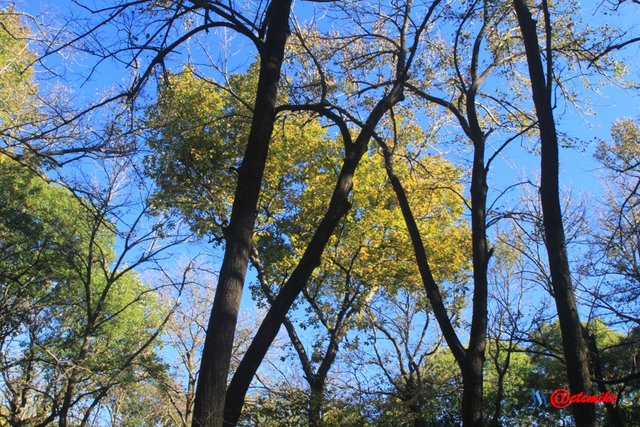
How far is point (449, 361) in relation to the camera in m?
17.8

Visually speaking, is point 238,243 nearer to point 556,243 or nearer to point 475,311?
point 556,243

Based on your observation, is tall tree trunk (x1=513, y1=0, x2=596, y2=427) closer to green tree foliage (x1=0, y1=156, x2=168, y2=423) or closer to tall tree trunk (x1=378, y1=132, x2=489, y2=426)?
tall tree trunk (x1=378, y1=132, x2=489, y2=426)

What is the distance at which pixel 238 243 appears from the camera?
4.39m

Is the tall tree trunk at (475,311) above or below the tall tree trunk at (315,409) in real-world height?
above

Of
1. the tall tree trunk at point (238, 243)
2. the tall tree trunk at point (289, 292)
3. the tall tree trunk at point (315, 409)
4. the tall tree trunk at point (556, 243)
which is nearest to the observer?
the tall tree trunk at point (238, 243)

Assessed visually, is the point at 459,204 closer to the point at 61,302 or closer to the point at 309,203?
the point at 309,203

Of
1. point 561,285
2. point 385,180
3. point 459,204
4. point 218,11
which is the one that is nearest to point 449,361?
point 459,204

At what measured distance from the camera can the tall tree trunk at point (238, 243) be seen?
12.2ft

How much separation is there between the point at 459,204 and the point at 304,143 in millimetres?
4485

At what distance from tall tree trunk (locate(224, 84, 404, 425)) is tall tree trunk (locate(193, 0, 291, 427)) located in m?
0.85

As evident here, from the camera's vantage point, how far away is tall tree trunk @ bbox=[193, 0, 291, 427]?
12.2 ft

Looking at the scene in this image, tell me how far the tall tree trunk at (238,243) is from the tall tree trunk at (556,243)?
275cm

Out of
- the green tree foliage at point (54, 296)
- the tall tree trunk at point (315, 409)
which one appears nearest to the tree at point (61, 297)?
the green tree foliage at point (54, 296)

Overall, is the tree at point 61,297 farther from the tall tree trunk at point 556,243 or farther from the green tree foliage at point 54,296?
the tall tree trunk at point 556,243
